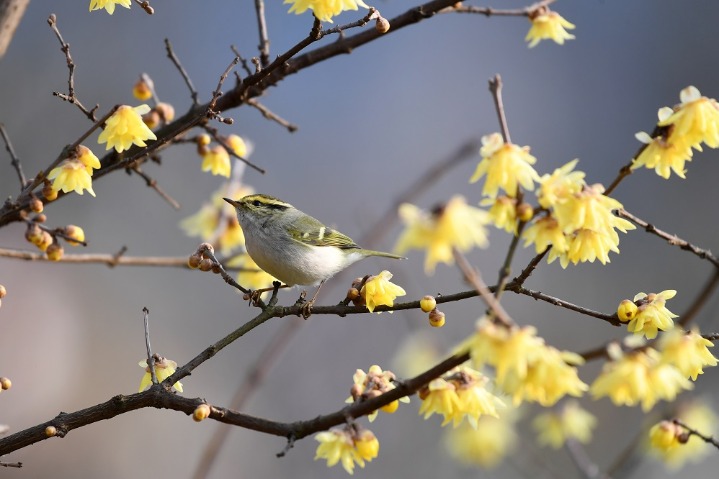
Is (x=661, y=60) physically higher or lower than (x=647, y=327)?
higher

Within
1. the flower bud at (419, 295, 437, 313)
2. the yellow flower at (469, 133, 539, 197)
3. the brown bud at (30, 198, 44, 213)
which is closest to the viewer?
the yellow flower at (469, 133, 539, 197)

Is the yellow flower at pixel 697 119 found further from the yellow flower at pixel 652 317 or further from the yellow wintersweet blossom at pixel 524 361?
the yellow wintersweet blossom at pixel 524 361

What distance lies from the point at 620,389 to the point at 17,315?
6.25 meters

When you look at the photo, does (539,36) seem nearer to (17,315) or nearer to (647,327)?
(647,327)

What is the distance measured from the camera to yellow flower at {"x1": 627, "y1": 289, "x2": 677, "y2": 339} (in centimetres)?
188

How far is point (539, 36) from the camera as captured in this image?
277 cm

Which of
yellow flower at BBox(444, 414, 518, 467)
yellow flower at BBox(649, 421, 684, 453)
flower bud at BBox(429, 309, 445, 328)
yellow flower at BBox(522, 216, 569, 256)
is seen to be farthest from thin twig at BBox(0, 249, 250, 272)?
yellow flower at BBox(444, 414, 518, 467)

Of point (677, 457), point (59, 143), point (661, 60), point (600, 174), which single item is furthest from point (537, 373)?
point (661, 60)

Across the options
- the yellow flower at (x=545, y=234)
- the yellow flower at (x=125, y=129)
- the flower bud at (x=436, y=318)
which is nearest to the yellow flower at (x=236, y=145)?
the yellow flower at (x=125, y=129)

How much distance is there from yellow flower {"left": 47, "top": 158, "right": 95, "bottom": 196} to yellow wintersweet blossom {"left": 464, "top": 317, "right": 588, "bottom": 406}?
1.32 metres

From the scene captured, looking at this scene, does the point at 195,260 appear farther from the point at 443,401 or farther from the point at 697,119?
the point at 697,119

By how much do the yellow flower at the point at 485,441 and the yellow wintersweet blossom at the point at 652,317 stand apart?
7.54 ft

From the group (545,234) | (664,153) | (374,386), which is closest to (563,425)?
(374,386)

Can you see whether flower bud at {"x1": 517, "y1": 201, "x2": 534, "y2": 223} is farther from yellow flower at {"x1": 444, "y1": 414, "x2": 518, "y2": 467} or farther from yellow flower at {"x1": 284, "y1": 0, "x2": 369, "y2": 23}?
yellow flower at {"x1": 444, "y1": 414, "x2": 518, "y2": 467}
